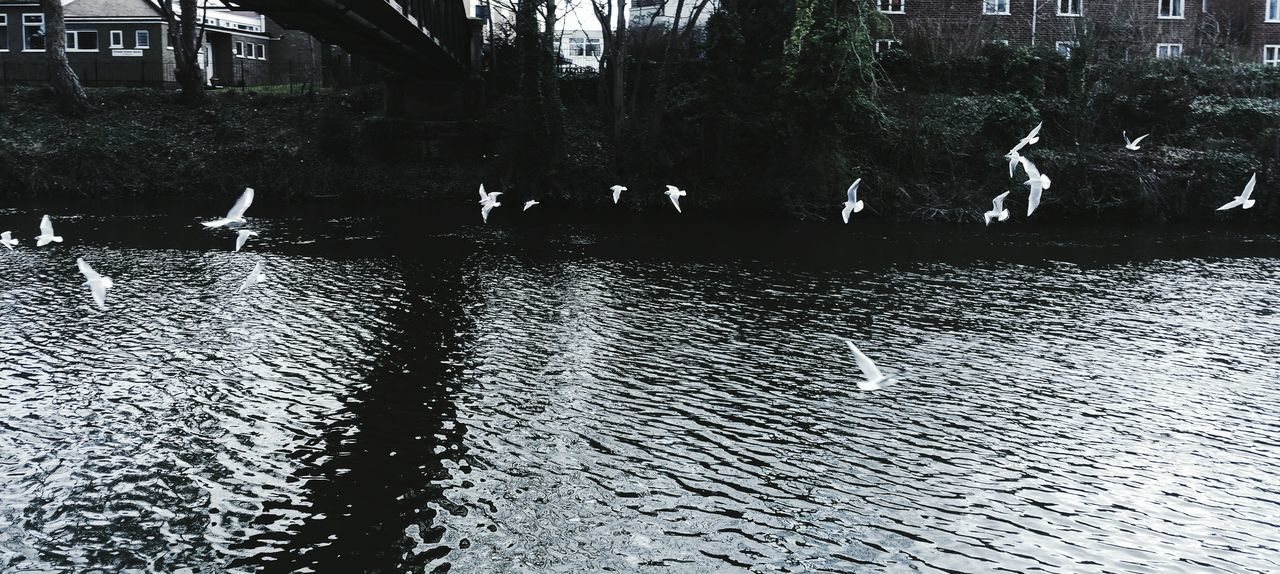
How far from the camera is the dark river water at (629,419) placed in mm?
11922

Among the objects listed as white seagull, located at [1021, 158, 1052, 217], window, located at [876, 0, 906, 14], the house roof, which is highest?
the house roof

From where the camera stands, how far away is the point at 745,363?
1933 centimetres

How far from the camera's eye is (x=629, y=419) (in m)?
15.9

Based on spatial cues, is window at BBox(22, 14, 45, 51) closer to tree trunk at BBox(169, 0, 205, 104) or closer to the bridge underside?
tree trunk at BBox(169, 0, 205, 104)

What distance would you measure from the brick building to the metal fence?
29270mm

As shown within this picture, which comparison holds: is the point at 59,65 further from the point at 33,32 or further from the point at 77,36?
the point at 33,32

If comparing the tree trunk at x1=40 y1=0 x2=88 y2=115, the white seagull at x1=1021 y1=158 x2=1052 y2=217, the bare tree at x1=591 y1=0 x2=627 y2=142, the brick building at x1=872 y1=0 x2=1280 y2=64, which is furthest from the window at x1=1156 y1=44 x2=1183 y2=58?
the tree trunk at x1=40 y1=0 x2=88 y2=115

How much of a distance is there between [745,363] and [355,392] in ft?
22.2

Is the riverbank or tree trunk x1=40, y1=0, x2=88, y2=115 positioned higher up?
tree trunk x1=40, y1=0, x2=88, y2=115

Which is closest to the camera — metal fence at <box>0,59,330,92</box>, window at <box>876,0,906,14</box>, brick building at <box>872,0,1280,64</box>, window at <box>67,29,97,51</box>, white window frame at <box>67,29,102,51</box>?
brick building at <box>872,0,1280,64</box>

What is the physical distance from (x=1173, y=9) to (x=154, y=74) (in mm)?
56331

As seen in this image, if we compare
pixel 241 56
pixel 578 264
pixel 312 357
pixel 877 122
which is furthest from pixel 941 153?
pixel 241 56

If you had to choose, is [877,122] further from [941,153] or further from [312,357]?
[312,357]

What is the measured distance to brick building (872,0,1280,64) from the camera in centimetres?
4769
